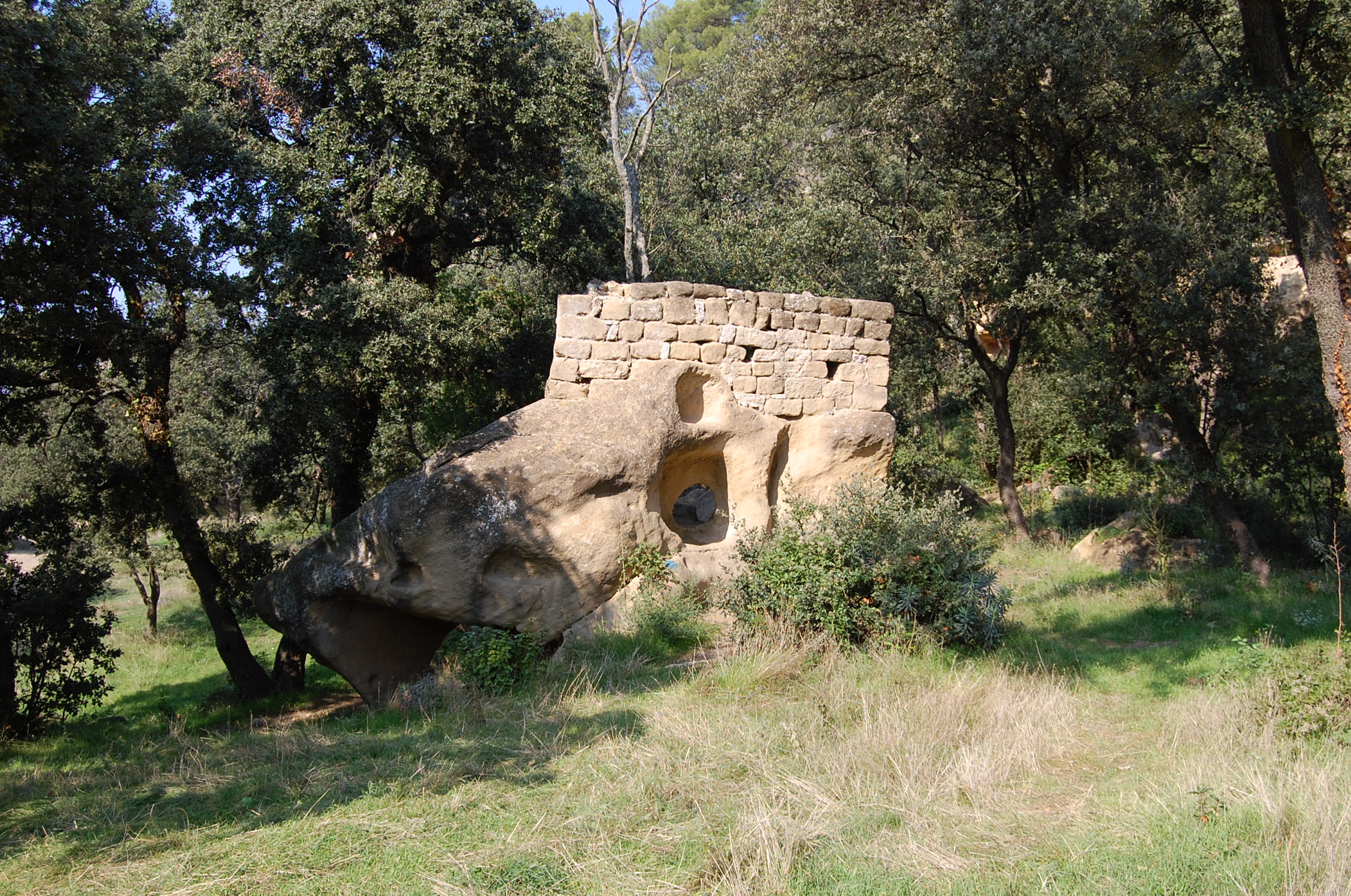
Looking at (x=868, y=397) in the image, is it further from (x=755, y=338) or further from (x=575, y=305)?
(x=575, y=305)

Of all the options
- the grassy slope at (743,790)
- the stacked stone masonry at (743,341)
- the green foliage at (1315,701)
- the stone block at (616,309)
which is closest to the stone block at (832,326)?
the stacked stone masonry at (743,341)

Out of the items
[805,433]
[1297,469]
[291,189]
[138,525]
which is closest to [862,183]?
[805,433]

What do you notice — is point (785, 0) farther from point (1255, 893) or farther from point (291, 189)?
point (1255, 893)

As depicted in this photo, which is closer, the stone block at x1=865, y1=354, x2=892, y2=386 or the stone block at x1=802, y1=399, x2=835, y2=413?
the stone block at x1=802, y1=399, x2=835, y2=413

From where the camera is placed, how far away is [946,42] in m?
12.3

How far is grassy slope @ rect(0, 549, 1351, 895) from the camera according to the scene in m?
4.28

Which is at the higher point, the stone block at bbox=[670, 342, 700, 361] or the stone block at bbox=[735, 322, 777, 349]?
the stone block at bbox=[735, 322, 777, 349]

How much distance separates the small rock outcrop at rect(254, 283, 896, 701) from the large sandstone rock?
18 mm

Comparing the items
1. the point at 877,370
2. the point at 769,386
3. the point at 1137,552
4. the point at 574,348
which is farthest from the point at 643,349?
the point at 1137,552

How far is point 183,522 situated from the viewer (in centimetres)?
1101

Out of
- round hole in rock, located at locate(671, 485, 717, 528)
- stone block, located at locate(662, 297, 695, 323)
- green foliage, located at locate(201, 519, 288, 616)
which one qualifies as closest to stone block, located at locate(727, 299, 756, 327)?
stone block, located at locate(662, 297, 695, 323)

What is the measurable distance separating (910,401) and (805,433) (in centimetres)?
1371

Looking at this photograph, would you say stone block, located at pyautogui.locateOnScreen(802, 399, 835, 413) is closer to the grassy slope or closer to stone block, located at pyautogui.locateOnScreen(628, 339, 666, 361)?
stone block, located at pyautogui.locateOnScreen(628, 339, 666, 361)

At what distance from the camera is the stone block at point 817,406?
1012 cm
